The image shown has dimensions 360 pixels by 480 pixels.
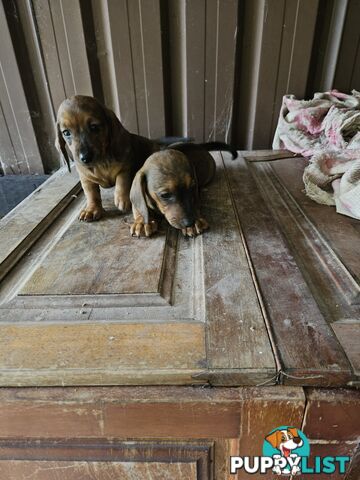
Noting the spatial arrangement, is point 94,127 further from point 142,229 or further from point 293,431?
point 293,431

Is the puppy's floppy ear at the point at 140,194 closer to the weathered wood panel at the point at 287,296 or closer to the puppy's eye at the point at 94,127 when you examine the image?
the puppy's eye at the point at 94,127

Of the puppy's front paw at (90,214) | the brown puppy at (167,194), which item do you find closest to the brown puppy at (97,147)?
the puppy's front paw at (90,214)

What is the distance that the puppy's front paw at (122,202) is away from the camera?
1.32m

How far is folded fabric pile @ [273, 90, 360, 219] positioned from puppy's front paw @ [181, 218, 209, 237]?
1.90ft

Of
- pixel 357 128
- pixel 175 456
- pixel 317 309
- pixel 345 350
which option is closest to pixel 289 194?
pixel 357 128

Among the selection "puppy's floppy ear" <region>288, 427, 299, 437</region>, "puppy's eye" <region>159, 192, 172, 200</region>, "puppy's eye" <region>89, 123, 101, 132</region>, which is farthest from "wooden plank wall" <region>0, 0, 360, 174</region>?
"puppy's floppy ear" <region>288, 427, 299, 437</region>

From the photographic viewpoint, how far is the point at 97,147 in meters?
1.08

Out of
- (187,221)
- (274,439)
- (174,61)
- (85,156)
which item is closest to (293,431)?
(274,439)

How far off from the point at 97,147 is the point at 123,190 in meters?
0.25

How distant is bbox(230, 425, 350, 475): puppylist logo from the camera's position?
68cm

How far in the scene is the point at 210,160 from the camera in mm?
1625

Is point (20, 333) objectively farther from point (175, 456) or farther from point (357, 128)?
point (357, 128)

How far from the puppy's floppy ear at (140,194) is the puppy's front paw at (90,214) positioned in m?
0.24

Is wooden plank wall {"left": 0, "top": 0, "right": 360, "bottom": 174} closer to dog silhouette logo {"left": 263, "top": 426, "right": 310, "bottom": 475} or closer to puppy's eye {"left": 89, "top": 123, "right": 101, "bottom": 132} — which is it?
puppy's eye {"left": 89, "top": 123, "right": 101, "bottom": 132}
